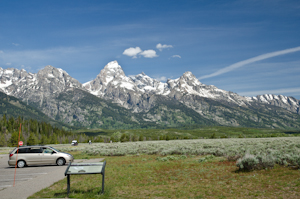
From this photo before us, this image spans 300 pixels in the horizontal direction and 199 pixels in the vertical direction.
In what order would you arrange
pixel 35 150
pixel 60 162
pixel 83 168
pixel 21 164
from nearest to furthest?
pixel 83 168 < pixel 21 164 < pixel 35 150 < pixel 60 162

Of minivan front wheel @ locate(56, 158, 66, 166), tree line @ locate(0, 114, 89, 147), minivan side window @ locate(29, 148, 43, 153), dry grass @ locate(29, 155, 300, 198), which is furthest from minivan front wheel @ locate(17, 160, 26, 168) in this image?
tree line @ locate(0, 114, 89, 147)

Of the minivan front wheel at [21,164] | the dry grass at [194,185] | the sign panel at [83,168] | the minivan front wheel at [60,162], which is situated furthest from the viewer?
the minivan front wheel at [60,162]

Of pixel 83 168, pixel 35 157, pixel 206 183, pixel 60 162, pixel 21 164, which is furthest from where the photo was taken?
pixel 60 162

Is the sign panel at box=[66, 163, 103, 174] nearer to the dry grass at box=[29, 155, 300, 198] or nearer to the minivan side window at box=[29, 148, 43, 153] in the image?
the dry grass at box=[29, 155, 300, 198]

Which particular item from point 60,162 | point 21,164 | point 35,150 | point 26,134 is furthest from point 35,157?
point 26,134

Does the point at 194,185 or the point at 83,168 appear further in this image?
the point at 194,185

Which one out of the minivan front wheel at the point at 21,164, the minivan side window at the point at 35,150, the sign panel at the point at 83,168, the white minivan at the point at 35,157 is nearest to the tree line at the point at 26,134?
the white minivan at the point at 35,157

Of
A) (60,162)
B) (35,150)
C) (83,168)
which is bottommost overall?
(60,162)

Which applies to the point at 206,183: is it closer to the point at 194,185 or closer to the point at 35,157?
the point at 194,185

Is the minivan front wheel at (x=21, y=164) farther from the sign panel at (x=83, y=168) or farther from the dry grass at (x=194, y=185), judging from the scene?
the sign panel at (x=83, y=168)

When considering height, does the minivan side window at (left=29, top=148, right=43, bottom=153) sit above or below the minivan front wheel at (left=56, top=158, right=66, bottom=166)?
above

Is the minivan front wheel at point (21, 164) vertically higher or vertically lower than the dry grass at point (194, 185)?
lower

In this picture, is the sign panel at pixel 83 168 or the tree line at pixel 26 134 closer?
the sign panel at pixel 83 168

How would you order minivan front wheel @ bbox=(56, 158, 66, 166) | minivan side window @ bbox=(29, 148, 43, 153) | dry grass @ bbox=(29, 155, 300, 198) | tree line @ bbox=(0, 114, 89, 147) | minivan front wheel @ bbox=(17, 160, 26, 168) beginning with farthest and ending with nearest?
1. tree line @ bbox=(0, 114, 89, 147)
2. minivan front wheel @ bbox=(56, 158, 66, 166)
3. minivan side window @ bbox=(29, 148, 43, 153)
4. minivan front wheel @ bbox=(17, 160, 26, 168)
5. dry grass @ bbox=(29, 155, 300, 198)
